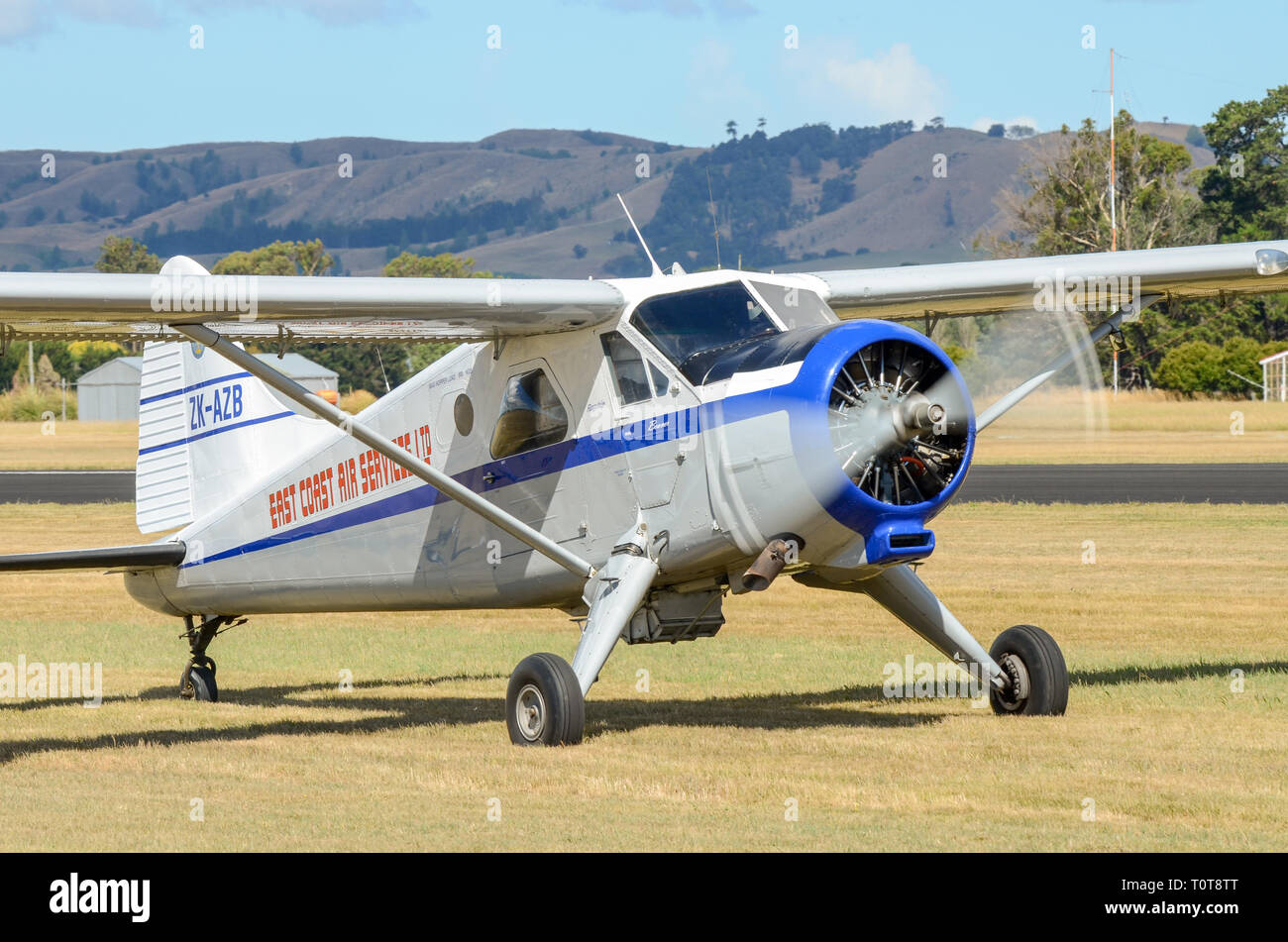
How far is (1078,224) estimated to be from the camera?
83312mm

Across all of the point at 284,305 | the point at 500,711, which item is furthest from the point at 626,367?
the point at 500,711

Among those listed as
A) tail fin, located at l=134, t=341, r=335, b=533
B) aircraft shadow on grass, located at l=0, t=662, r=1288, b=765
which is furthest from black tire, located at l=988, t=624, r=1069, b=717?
tail fin, located at l=134, t=341, r=335, b=533

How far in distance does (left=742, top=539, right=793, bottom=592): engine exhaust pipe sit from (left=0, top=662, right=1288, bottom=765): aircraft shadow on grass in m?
1.74

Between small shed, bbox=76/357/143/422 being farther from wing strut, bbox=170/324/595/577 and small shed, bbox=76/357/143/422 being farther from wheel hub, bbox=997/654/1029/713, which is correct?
wheel hub, bbox=997/654/1029/713

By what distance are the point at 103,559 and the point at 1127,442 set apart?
43452 millimetres

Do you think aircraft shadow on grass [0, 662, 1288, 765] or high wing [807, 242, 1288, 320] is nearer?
aircraft shadow on grass [0, 662, 1288, 765]

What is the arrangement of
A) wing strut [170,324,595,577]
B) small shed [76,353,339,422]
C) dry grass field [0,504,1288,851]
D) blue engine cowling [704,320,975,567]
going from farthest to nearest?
small shed [76,353,339,422] → wing strut [170,324,595,577] → blue engine cowling [704,320,975,567] → dry grass field [0,504,1288,851]

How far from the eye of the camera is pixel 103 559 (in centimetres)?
1330

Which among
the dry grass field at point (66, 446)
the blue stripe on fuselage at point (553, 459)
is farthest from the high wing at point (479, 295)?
the dry grass field at point (66, 446)

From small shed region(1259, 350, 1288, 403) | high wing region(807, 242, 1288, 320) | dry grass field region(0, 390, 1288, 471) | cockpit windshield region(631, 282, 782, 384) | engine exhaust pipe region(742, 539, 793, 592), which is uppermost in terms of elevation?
small shed region(1259, 350, 1288, 403)

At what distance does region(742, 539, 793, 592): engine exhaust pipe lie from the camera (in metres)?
10.1

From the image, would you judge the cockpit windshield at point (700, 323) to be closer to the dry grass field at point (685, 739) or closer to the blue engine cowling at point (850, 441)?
the blue engine cowling at point (850, 441)

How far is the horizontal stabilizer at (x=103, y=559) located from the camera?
1216 cm

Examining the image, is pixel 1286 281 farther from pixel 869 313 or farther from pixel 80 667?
pixel 80 667
